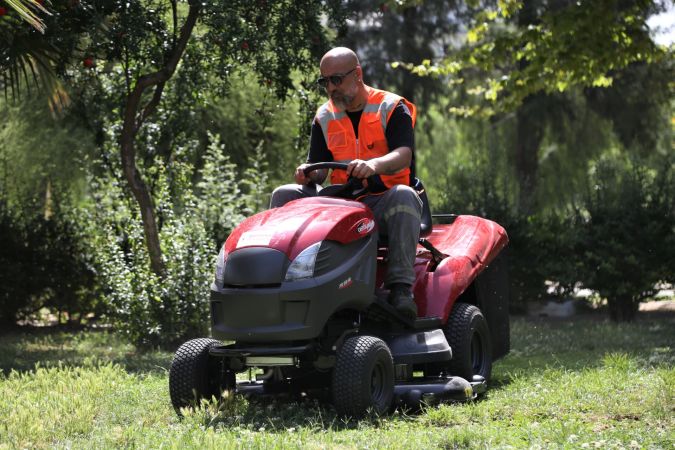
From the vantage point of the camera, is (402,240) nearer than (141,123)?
Yes

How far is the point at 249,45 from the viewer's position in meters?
9.01

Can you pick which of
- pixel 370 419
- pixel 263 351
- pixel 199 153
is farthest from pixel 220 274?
pixel 199 153

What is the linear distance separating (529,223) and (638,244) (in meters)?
1.34

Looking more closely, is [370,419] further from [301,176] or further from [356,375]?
[301,176]

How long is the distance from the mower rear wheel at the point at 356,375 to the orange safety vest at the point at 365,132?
1163 millimetres

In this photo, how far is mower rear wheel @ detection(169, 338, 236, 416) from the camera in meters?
5.61

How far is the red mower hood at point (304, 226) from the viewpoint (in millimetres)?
5367

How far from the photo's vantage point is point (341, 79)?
6.00 metres

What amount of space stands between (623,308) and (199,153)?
693 centimetres

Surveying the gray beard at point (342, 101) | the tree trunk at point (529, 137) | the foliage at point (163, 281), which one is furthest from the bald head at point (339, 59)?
the tree trunk at point (529, 137)

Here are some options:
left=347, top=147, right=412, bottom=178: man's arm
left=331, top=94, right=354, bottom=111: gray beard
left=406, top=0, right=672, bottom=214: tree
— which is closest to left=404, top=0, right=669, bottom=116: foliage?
left=406, top=0, right=672, bottom=214: tree

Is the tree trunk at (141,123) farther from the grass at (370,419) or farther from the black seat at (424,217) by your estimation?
the black seat at (424,217)

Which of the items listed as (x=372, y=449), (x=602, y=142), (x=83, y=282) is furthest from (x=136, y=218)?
(x=602, y=142)

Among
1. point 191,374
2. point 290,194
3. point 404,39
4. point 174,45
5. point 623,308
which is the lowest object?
point 623,308
